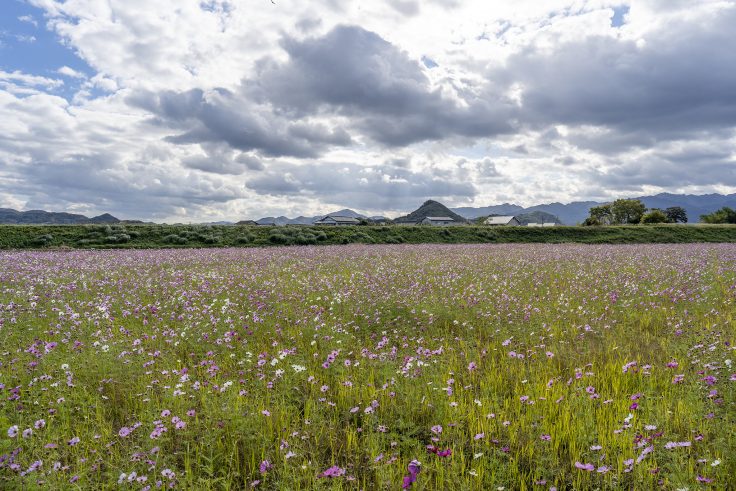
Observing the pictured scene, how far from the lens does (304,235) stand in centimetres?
4141

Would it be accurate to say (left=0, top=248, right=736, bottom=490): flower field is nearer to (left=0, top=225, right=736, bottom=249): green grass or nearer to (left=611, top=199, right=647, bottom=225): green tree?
(left=0, top=225, right=736, bottom=249): green grass

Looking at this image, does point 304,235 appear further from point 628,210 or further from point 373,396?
point 628,210

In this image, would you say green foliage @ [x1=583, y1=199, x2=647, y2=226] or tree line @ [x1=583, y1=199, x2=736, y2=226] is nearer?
tree line @ [x1=583, y1=199, x2=736, y2=226]

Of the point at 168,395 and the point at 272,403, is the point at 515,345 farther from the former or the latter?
the point at 168,395

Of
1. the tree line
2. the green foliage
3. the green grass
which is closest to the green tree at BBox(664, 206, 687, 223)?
the tree line

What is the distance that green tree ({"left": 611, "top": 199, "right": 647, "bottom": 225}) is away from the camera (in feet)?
397

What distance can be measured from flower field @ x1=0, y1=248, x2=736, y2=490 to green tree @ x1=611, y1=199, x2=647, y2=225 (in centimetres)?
13266

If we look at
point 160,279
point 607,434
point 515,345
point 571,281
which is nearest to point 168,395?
point 607,434

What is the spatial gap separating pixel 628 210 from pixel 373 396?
142591 mm

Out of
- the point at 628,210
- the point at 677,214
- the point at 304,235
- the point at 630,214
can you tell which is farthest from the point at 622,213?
the point at 304,235

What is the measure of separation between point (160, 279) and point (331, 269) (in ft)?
20.5

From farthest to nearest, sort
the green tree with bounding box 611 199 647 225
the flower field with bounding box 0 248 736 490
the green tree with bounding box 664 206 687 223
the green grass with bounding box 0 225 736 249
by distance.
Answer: the green tree with bounding box 664 206 687 223, the green tree with bounding box 611 199 647 225, the green grass with bounding box 0 225 736 249, the flower field with bounding box 0 248 736 490

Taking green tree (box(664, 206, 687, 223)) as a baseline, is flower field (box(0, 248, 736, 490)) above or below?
below

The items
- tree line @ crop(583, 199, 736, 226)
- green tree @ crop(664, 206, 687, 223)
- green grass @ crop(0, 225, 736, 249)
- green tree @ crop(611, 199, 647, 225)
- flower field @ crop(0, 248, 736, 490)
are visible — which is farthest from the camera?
green tree @ crop(664, 206, 687, 223)
